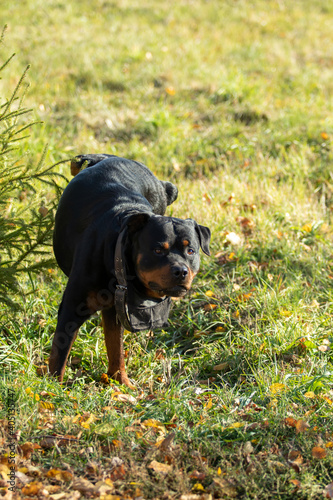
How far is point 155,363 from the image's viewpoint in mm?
3891

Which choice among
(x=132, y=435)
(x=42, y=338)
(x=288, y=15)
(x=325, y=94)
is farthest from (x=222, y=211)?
(x=288, y=15)

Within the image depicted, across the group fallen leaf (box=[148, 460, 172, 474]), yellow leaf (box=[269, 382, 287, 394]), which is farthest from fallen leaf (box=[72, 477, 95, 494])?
yellow leaf (box=[269, 382, 287, 394])

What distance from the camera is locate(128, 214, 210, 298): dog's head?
2.96 metres

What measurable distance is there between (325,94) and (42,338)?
7479mm

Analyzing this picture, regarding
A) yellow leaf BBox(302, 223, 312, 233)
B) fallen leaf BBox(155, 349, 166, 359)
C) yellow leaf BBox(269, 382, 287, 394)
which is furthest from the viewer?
yellow leaf BBox(302, 223, 312, 233)

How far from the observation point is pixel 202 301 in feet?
15.1

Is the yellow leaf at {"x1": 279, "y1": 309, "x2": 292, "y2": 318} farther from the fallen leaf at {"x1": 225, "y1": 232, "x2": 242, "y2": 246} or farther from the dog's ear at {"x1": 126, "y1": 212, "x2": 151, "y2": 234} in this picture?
the dog's ear at {"x1": 126, "y1": 212, "x2": 151, "y2": 234}

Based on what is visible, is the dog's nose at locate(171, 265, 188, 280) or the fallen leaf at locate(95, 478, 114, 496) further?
the dog's nose at locate(171, 265, 188, 280)

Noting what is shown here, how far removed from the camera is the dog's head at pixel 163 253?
9.70ft

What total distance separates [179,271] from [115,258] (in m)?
0.39

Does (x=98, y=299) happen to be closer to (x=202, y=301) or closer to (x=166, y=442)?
(x=166, y=442)

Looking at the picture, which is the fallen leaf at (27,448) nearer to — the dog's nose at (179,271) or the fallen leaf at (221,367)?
the dog's nose at (179,271)

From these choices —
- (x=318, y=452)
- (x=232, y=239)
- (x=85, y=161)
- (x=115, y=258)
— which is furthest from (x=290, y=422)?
(x=85, y=161)

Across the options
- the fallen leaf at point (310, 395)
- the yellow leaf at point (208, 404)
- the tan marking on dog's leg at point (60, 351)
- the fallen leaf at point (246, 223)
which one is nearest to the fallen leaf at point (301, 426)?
the fallen leaf at point (310, 395)
